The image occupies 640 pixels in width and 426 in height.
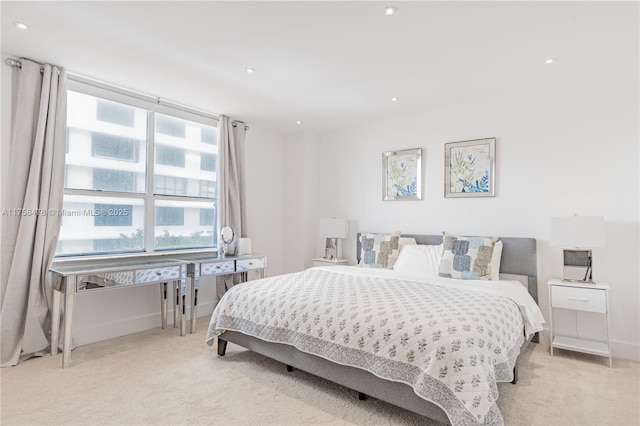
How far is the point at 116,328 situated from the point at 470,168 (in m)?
4.23

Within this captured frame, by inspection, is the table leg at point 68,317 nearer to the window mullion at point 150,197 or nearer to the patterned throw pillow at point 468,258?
the window mullion at point 150,197

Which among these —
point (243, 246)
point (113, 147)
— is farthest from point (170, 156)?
point (243, 246)

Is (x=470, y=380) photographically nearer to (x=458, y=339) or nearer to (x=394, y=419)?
(x=458, y=339)

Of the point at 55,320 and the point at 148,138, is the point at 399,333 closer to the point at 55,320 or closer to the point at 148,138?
the point at 55,320

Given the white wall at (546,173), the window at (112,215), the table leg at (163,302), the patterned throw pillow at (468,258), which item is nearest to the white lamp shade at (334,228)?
the white wall at (546,173)

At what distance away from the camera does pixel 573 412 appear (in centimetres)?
220

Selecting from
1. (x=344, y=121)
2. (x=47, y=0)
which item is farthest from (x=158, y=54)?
(x=344, y=121)

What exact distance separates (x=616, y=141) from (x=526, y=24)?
166 centimetres

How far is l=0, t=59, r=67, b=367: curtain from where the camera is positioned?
2.94m

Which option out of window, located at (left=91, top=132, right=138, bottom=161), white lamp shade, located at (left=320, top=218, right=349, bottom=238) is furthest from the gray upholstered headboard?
window, located at (left=91, top=132, right=138, bottom=161)

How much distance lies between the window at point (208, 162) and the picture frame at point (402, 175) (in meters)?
2.29

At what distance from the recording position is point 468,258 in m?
3.56

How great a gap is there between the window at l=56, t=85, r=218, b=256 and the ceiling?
1.26ft

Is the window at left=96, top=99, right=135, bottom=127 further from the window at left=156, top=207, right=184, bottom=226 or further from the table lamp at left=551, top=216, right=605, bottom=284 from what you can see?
the table lamp at left=551, top=216, right=605, bottom=284
